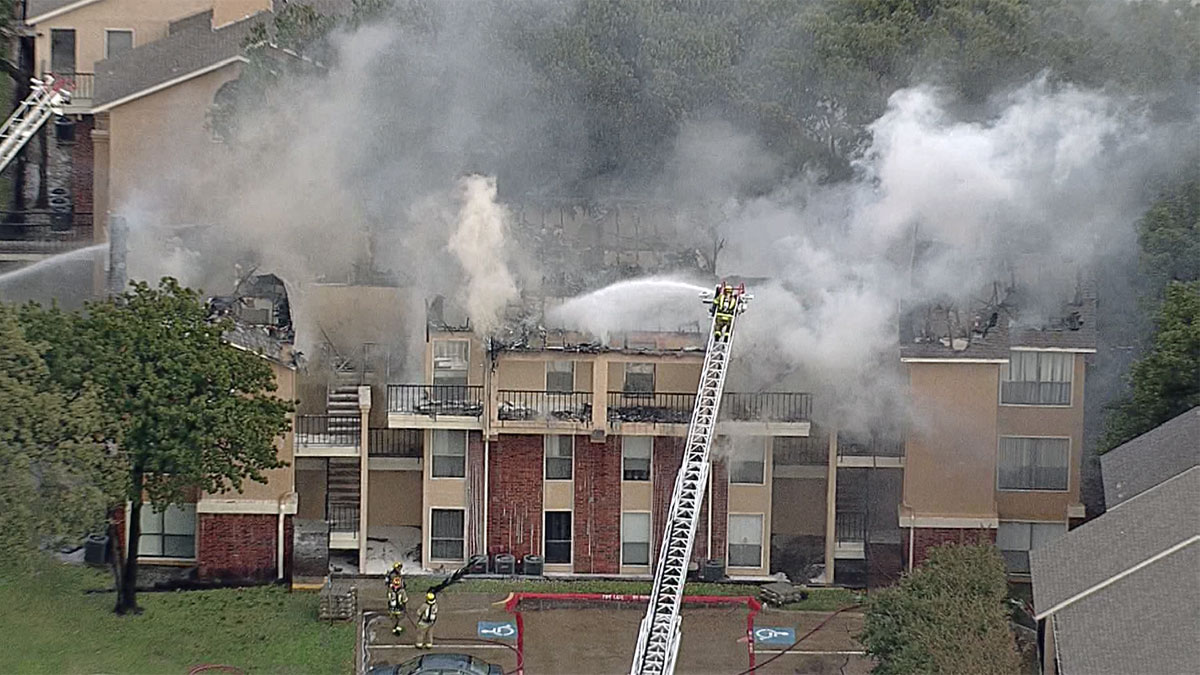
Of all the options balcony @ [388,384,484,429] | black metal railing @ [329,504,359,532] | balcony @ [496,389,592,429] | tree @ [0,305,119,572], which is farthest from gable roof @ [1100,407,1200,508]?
tree @ [0,305,119,572]

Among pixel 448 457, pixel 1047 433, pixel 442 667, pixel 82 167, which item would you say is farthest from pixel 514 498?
pixel 82 167

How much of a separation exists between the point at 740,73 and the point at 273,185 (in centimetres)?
983

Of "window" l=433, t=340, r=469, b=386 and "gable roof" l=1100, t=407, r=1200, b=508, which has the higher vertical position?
"window" l=433, t=340, r=469, b=386

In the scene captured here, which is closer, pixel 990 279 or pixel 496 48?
pixel 990 279

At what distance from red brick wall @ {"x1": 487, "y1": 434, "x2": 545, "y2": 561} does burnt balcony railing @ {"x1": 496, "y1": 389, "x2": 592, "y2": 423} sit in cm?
49

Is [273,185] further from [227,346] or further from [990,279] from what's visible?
[990,279]

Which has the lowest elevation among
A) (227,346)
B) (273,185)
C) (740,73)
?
(227,346)

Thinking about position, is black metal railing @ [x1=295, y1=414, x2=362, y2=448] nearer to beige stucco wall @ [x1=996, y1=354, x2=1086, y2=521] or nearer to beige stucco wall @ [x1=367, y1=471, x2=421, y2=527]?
beige stucco wall @ [x1=367, y1=471, x2=421, y2=527]

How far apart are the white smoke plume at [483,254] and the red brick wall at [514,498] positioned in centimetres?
221

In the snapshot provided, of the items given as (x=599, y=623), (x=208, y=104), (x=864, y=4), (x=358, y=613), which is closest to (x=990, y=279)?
(x=864, y=4)

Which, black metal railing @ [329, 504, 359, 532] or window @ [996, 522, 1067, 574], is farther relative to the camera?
black metal railing @ [329, 504, 359, 532]

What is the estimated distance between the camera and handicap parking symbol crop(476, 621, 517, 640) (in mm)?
25266

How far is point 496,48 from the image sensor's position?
3631 centimetres

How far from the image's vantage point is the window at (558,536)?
1118 inches
